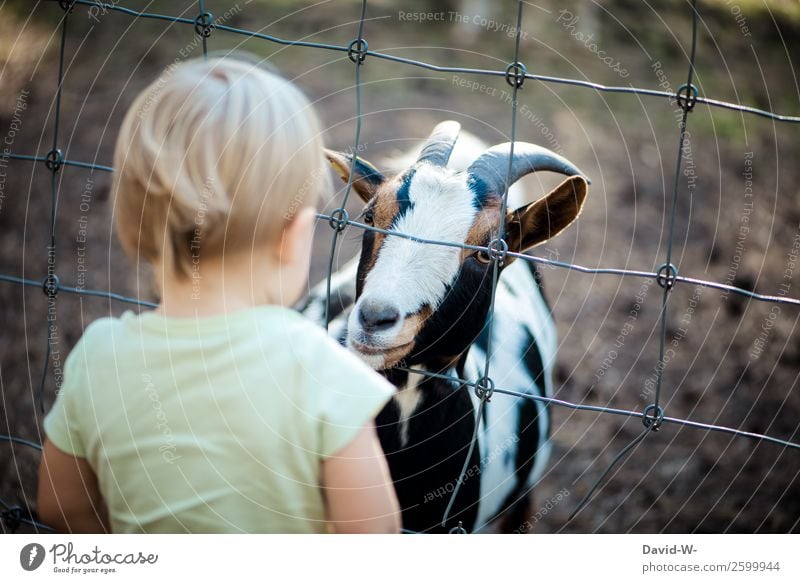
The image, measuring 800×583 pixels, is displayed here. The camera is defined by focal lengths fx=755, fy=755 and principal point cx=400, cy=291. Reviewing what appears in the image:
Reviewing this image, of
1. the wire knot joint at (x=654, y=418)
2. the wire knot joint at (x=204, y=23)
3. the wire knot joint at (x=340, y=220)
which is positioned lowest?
the wire knot joint at (x=654, y=418)

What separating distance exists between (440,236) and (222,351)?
669mm

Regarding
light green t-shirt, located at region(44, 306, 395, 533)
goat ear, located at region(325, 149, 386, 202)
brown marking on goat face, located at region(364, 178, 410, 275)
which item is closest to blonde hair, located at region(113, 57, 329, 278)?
light green t-shirt, located at region(44, 306, 395, 533)

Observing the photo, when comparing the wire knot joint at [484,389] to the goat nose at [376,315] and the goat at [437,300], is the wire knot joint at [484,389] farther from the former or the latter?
the goat nose at [376,315]

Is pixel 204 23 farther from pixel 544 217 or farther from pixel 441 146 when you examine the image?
pixel 544 217

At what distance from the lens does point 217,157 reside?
47.7 inches

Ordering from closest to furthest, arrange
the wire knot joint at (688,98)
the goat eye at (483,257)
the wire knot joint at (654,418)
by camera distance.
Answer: the wire knot joint at (688,98), the wire knot joint at (654,418), the goat eye at (483,257)

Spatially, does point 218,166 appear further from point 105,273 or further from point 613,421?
point 105,273

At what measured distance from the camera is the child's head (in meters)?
1.20

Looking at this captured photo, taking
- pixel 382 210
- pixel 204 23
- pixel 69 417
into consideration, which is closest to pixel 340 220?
pixel 382 210

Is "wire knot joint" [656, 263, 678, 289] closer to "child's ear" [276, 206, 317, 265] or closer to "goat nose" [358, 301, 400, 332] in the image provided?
"goat nose" [358, 301, 400, 332]

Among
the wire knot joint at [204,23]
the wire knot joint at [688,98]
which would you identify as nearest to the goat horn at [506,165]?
the wire knot joint at [688,98]

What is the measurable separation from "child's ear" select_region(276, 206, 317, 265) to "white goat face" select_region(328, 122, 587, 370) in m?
0.33

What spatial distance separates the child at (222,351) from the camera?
121cm
